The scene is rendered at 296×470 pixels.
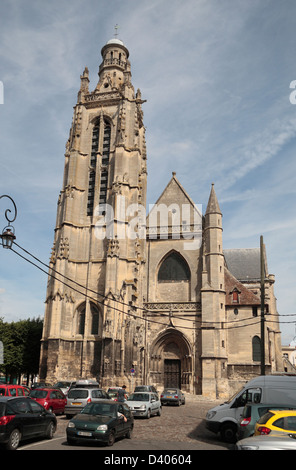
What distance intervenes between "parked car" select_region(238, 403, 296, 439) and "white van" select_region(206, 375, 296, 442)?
74.0 inches

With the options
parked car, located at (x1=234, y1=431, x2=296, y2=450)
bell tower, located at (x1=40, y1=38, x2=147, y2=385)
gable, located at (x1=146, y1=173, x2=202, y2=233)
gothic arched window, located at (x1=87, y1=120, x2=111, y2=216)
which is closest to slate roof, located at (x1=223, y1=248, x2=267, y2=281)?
gable, located at (x1=146, y1=173, x2=202, y2=233)

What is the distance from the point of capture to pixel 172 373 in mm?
33938

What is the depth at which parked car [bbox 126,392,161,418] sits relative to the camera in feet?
53.8

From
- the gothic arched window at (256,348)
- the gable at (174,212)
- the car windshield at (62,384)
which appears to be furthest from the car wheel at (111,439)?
the gable at (174,212)

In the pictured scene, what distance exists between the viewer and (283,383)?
12250mm

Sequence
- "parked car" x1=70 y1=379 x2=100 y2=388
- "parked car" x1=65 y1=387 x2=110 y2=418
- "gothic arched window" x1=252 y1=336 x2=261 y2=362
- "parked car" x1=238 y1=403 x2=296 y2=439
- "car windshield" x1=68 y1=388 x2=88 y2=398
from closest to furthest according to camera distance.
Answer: "parked car" x1=238 y1=403 x2=296 y2=439 → "parked car" x1=65 y1=387 x2=110 y2=418 → "car windshield" x1=68 y1=388 x2=88 y2=398 → "parked car" x1=70 y1=379 x2=100 y2=388 → "gothic arched window" x1=252 y1=336 x2=261 y2=362

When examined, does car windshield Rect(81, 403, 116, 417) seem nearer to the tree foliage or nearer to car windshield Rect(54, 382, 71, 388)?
car windshield Rect(54, 382, 71, 388)

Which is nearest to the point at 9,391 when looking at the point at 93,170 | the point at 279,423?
the point at 279,423

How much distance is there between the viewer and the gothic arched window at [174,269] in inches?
1409

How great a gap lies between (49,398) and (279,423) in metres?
10.6

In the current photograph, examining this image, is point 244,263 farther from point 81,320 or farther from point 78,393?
point 78,393

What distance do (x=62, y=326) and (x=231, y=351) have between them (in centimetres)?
1406

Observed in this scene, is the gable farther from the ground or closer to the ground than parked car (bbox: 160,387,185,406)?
farther from the ground
